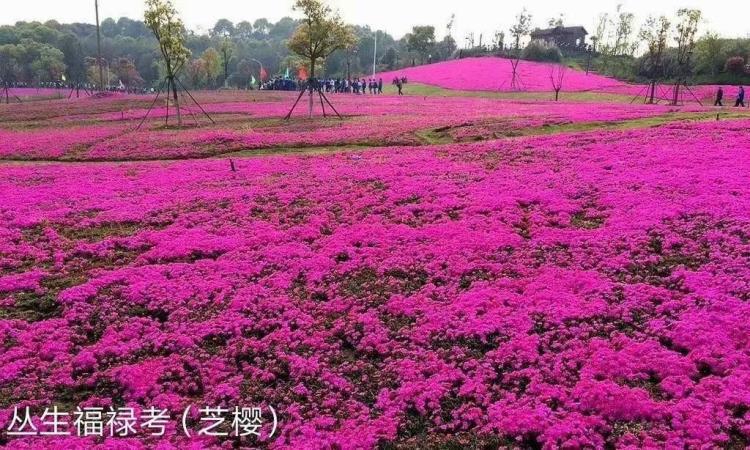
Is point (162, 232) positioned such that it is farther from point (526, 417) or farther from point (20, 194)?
point (526, 417)

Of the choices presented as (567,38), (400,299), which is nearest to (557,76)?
(567,38)

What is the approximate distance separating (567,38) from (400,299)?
10473 cm

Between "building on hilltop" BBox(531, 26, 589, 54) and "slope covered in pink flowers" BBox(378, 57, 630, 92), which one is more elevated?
"building on hilltop" BBox(531, 26, 589, 54)

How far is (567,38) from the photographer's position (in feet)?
346

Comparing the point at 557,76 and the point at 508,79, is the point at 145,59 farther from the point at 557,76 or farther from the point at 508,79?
the point at 557,76

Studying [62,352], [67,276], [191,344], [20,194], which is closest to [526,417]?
[191,344]

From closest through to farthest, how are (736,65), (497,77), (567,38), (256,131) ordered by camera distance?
(256,131), (736,65), (497,77), (567,38)

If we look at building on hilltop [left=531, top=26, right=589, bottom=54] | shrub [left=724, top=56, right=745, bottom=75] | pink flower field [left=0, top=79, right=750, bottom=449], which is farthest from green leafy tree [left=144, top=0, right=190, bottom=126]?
building on hilltop [left=531, top=26, right=589, bottom=54]

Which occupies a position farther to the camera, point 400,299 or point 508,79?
point 508,79

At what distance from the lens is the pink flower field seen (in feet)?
29.0

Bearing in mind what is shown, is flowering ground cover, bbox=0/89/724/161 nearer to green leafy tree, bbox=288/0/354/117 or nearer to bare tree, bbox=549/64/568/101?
green leafy tree, bbox=288/0/354/117

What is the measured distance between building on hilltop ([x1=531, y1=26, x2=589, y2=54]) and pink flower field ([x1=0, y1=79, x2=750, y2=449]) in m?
87.7

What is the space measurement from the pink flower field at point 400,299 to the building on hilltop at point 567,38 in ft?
288

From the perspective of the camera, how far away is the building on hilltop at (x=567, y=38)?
104262 millimetres
